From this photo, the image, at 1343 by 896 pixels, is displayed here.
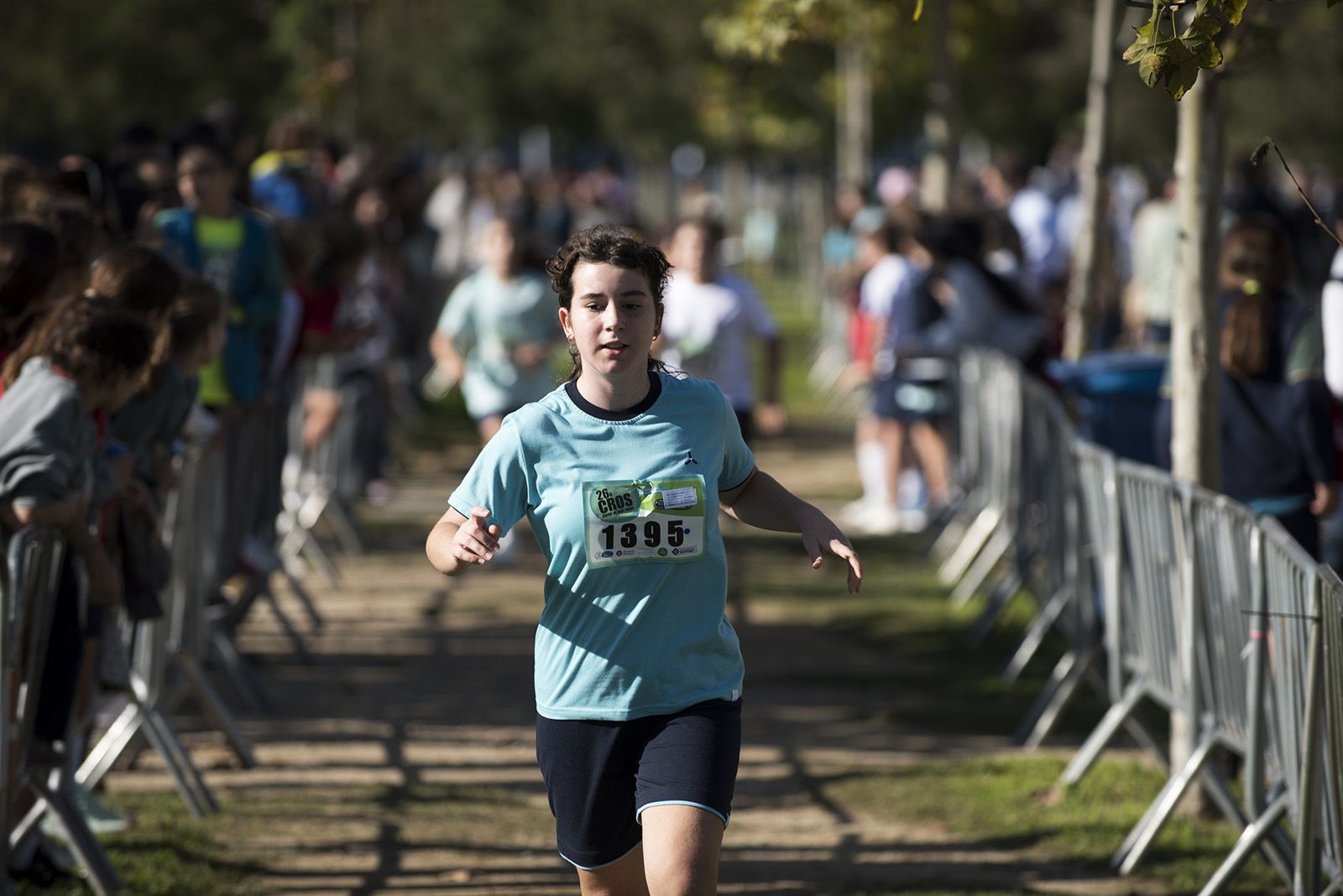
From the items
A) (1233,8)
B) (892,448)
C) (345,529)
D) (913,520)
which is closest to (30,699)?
(1233,8)

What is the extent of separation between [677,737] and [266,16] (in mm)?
28167

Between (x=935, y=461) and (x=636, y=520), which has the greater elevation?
(x=636, y=520)

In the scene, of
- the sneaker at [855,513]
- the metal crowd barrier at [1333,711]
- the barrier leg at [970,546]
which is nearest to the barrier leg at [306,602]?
the barrier leg at [970,546]

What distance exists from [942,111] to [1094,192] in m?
5.65

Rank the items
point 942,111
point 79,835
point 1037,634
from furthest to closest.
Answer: point 942,111 → point 1037,634 → point 79,835

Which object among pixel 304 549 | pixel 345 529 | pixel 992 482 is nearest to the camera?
pixel 992 482

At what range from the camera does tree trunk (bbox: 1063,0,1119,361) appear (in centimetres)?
1037

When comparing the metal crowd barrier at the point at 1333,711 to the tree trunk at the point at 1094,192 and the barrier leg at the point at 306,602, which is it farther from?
the barrier leg at the point at 306,602

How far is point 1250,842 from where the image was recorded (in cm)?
559

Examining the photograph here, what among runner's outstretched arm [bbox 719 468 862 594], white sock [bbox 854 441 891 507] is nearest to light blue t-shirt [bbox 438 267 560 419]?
white sock [bbox 854 441 891 507]

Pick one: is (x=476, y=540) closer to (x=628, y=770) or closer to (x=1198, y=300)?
(x=628, y=770)

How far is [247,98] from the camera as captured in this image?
100 ft

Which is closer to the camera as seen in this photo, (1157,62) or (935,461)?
(1157,62)

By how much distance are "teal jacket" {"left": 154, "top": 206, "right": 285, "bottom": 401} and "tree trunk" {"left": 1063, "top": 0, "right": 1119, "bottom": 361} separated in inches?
158
